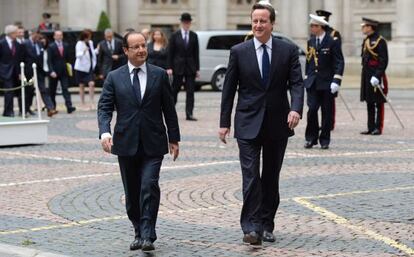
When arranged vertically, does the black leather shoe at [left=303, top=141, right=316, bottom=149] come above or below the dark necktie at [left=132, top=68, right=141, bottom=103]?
below

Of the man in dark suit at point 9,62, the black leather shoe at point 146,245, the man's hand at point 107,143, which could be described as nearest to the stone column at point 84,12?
the man in dark suit at point 9,62

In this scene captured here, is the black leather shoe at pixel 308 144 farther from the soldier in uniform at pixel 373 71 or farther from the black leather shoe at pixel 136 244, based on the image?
the black leather shoe at pixel 136 244

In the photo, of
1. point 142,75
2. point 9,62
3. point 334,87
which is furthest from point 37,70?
point 142,75

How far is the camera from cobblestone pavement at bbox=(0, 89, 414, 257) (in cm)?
907

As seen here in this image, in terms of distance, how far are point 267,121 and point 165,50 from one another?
12333 millimetres

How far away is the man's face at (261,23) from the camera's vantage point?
8977mm

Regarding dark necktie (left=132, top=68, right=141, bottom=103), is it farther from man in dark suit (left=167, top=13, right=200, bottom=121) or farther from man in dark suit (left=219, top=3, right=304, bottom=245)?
man in dark suit (left=167, top=13, right=200, bottom=121)

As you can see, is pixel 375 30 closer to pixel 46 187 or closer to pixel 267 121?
pixel 46 187

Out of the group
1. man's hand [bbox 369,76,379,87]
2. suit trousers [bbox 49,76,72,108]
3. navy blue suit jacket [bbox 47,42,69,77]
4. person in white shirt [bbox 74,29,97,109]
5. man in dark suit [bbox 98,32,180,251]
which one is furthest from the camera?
person in white shirt [bbox 74,29,97,109]

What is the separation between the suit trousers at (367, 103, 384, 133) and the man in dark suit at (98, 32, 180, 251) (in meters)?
10.0

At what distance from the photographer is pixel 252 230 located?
29.3 ft

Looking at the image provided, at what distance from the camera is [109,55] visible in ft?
78.7

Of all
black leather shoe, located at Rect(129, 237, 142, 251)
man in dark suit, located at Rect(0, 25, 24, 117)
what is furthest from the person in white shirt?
black leather shoe, located at Rect(129, 237, 142, 251)

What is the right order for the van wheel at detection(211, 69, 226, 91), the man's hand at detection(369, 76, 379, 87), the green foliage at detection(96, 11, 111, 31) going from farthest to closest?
1. the green foliage at detection(96, 11, 111, 31)
2. the van wheel at detection(211, 69, 226, 91)
3. the man's hand at detection(369, 76, 379, 87)
